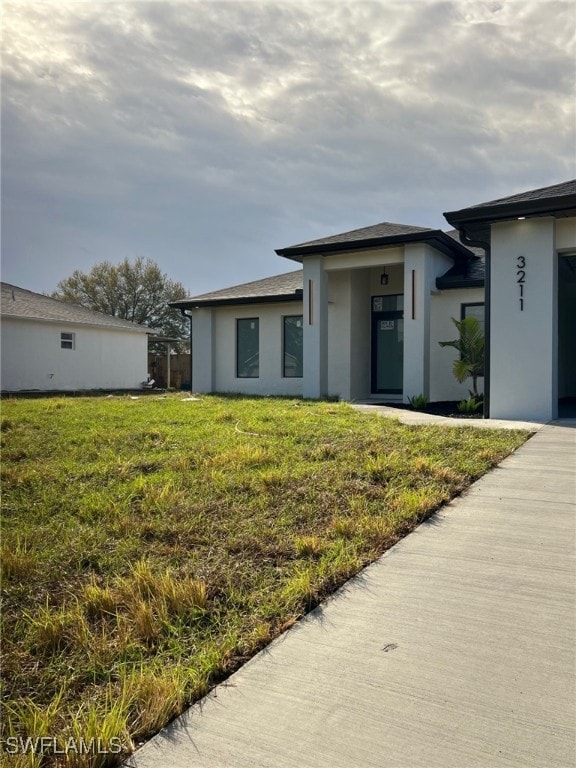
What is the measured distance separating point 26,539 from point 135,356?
22333 millimetres

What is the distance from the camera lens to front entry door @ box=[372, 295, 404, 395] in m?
14.7

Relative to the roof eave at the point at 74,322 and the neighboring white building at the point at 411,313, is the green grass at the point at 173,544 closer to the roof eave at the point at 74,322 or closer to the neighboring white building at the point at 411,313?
the neighboring white building at the point at 411,313

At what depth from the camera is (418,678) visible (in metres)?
2.21

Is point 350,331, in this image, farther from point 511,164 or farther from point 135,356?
point 135,356

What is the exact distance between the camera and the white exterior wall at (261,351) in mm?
15625

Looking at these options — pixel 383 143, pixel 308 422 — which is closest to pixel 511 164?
pixel 383 143

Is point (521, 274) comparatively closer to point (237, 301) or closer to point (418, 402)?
point (418, 402)

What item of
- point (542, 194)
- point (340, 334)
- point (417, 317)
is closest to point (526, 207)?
point (542, 194)

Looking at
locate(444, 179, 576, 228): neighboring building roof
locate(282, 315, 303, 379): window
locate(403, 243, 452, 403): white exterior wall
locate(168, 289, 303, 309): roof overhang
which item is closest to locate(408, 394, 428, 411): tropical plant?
locate(403, 243, 452, 403): white exterior wall

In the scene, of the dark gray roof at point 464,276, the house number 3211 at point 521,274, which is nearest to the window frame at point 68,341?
the dark gray roof at point 464,276

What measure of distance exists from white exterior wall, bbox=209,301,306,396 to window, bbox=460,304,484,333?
14.8 ft

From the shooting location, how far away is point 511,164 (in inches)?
491

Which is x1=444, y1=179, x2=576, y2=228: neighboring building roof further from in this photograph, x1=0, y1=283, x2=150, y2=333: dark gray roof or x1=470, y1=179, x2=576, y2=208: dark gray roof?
x1=0, y1=283, x2=150, y2=333: dark gray roof

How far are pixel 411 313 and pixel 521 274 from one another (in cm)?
328
